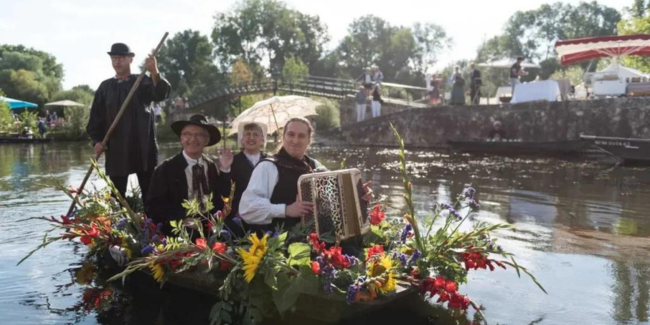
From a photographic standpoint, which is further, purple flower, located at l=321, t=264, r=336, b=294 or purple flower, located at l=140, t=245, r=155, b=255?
purple flower, located at l=140, t=245, r=155, b=255

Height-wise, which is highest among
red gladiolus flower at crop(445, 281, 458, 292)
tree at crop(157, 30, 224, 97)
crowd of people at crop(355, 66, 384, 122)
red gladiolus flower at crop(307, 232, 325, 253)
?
tree at crop(157, 30, 224, 97)

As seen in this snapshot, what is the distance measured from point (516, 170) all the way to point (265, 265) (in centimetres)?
1397

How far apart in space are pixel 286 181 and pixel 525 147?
1869 cm

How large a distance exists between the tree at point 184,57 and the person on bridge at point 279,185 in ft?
231

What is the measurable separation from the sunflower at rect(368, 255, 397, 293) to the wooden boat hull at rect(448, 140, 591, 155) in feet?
60.5

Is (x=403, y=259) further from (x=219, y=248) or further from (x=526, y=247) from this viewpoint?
(x=526, y=247)

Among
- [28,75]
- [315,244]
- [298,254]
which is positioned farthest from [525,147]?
[28,75]

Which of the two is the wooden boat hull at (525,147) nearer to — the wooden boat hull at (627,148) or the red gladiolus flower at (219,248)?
the wooden boat hull at (627,148)

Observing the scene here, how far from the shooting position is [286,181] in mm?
4598

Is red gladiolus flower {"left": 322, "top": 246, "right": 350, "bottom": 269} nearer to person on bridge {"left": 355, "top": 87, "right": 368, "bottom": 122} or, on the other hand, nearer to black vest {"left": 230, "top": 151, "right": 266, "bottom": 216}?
black vest {"left": 230, "top": 151, "right": 266, "bottom": 216}

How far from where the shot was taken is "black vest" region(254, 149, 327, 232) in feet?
15.1

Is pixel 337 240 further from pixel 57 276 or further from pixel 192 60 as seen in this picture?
pixel 192 60

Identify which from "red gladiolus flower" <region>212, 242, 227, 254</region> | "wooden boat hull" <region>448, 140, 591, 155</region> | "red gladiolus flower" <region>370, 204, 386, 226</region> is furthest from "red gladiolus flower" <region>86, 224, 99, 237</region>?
"wooden boat hull" <region>448, 140, 591, 155</region>

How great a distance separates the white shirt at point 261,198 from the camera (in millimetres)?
4453
